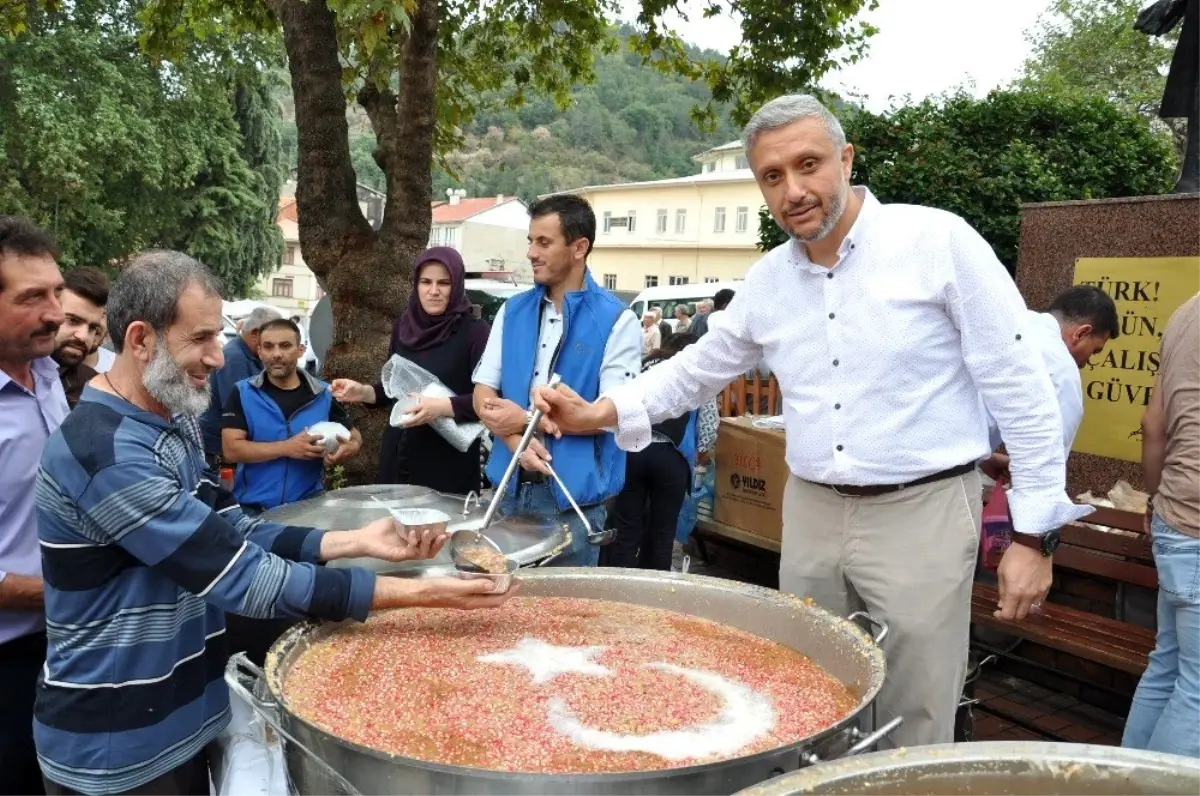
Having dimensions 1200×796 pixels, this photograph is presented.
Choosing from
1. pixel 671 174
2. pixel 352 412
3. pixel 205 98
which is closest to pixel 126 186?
pixel 205 98

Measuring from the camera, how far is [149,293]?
6.18ft

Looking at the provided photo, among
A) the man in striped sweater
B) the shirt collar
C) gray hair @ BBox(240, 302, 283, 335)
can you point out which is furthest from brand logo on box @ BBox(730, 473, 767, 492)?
the shirt collar

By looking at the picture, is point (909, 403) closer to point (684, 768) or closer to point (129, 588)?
point (684, 768)

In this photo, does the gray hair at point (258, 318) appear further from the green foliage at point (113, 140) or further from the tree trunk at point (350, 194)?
the green foliage at point (113, 140)

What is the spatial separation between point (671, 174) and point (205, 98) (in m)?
69.0

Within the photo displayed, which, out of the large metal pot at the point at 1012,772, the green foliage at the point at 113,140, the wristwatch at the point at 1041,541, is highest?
the green foliage at the point at 113,140

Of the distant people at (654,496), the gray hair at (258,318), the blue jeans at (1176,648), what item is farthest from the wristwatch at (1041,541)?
the gray hair at (258,318)

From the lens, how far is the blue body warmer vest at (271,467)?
3824 millimetres

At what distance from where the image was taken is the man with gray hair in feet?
12.7

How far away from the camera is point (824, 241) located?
2215 mm

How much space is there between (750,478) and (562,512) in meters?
3.22

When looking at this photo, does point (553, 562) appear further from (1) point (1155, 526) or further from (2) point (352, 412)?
(2) point (352, 412)

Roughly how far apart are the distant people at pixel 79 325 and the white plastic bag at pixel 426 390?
1.11 m

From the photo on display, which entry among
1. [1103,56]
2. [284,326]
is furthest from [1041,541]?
[1103,56]
